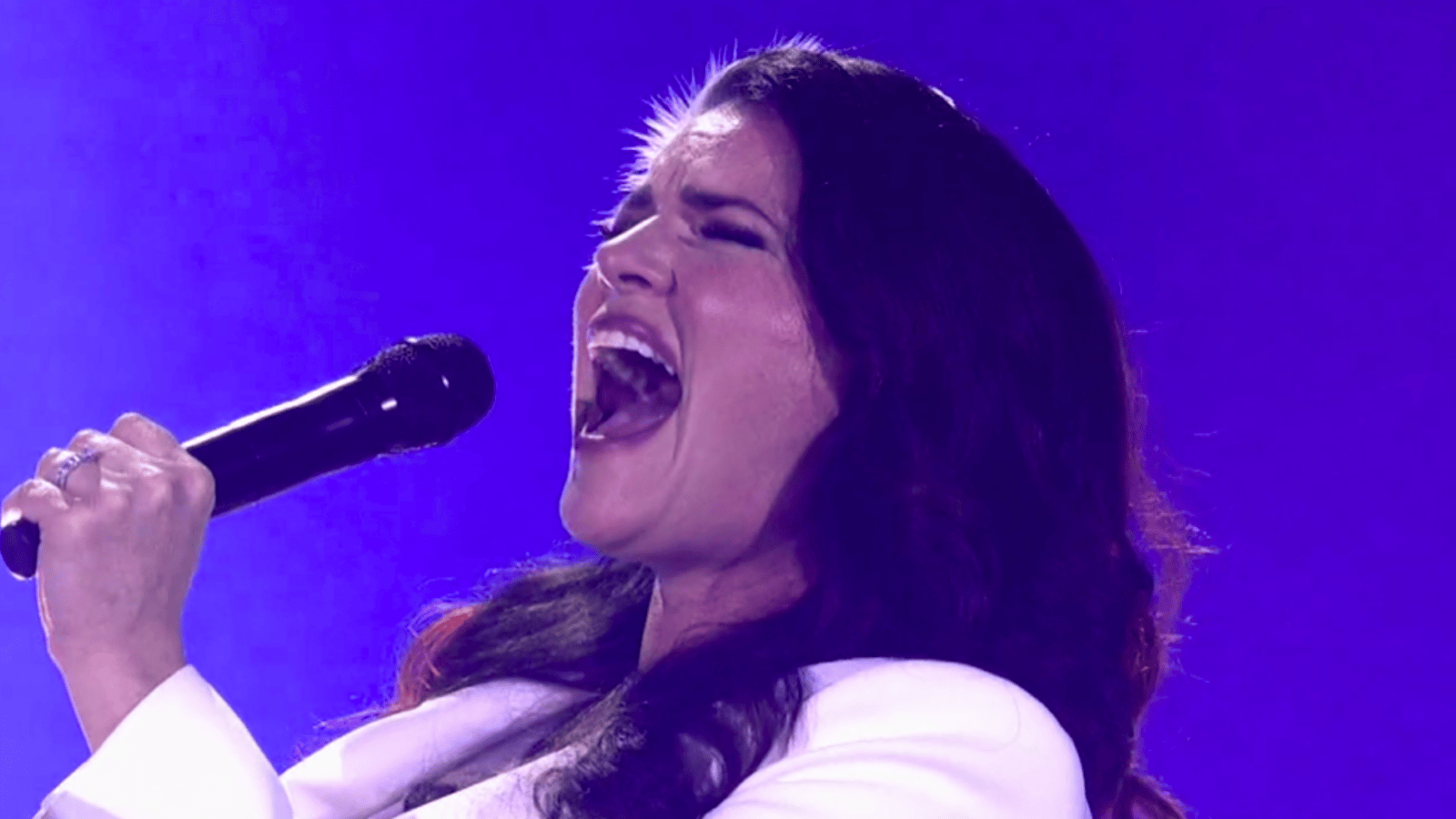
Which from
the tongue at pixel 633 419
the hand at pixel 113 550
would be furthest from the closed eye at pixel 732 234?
the hand at pixel 113 550

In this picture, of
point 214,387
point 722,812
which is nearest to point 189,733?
point 722,812

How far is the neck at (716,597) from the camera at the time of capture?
115 centimetres

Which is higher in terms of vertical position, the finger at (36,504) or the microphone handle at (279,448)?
the microphone handle at (279,448)

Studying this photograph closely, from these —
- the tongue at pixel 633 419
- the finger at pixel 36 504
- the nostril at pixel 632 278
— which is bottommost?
the finger at pixel 36 504

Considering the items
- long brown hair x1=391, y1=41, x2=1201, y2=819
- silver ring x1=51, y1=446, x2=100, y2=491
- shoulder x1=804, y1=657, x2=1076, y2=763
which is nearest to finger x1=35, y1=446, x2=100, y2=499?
silver ring x1=51, y1=446, x2=100, y2=491

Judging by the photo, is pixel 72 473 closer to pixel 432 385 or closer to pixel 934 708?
pixel 432 385

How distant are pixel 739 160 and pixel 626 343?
0.15m

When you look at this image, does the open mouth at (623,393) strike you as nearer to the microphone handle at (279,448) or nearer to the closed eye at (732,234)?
the closed eye at (732,234)

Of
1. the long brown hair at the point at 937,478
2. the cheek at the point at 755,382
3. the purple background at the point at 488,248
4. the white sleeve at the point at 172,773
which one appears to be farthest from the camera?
the purple background at the point at 488,248

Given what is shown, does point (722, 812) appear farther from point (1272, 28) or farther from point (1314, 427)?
point (1272, 28)

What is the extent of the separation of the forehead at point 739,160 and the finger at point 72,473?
17.9 inches

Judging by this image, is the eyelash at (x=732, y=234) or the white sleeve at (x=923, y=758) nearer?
the white sleeve at (x=923, y=758)

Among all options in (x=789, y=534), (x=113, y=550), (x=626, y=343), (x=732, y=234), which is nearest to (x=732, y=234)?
(x=732, y=234)

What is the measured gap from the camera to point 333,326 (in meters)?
1.93
